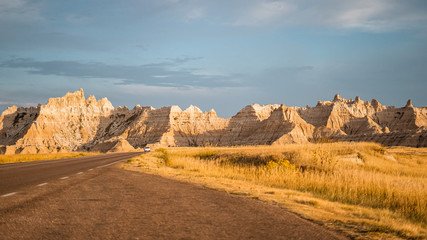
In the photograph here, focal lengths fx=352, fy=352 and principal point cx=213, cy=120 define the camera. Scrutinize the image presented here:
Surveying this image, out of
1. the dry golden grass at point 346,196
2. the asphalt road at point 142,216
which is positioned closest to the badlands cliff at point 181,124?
the dry golden grass at point 346,196

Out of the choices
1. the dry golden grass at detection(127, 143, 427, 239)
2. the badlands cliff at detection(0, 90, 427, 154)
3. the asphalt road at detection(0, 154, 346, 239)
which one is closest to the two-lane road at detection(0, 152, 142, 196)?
the asphalt road at detection(0, 154, 346, 239)

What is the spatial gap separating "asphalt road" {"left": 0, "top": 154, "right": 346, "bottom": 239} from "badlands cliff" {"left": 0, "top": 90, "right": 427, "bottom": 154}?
100179 millimetres

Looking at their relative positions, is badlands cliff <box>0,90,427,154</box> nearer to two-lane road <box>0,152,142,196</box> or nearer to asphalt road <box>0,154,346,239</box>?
two-lane road <box>0,152,142,196</box>

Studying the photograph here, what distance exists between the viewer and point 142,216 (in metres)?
6.81

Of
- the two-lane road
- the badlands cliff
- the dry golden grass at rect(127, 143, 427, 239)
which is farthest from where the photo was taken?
the badlands cliff

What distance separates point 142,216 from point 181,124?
134 m

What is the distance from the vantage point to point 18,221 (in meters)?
6.18

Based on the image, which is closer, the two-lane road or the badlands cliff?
the two-lane road

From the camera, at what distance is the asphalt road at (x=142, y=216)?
5539mm

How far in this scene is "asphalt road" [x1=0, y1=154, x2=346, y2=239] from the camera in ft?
18.2

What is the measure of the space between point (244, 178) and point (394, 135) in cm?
8341

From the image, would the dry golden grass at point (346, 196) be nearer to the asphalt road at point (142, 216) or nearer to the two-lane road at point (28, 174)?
the asphalt road at point (142, 216)

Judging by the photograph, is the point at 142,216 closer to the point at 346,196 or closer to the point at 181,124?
the point at 346,196

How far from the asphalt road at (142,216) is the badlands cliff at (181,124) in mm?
100179
